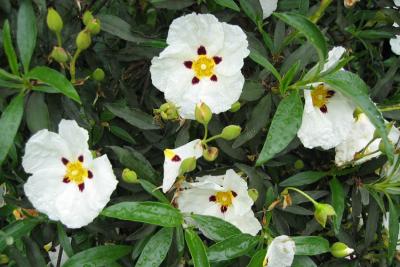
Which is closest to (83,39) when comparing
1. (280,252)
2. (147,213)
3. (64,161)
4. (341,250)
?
(64,161)

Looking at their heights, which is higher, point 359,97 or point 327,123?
point 359,97

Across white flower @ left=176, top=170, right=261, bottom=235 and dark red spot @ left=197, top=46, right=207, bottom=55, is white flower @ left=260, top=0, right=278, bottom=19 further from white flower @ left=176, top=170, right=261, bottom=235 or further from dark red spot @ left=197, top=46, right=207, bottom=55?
white flower @ left=176, top=170, right=261, bottom=235

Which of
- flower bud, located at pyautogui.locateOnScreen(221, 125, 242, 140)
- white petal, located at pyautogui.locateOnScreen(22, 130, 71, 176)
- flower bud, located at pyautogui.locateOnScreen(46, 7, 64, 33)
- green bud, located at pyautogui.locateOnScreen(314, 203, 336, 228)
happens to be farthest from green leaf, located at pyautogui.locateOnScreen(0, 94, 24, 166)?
green bud, located at pyautogui.locateOnScreen(314, 203, 336, 228)

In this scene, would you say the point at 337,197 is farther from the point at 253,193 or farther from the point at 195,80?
the point at 195,80

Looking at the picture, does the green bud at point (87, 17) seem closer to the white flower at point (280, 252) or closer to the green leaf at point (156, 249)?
the green leaf at point (156, 249)

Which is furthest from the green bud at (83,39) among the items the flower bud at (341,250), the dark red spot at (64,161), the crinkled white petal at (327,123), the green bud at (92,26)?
the flower bud at (341,250)
